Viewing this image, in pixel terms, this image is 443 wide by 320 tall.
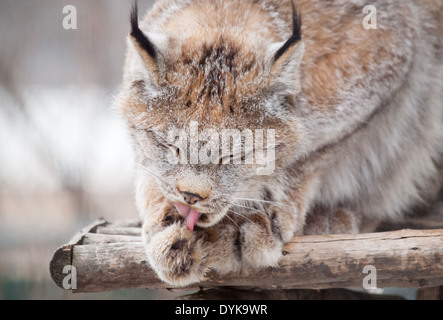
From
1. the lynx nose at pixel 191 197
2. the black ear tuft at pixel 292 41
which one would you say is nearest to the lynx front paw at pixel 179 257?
the lynx nose at pixel 191 197

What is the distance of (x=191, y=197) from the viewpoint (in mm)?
1942

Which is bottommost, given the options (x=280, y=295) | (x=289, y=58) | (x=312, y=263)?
(x=280, y=295)

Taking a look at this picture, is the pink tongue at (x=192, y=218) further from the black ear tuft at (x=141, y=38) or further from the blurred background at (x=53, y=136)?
the blurred background at (x=53, y=136)

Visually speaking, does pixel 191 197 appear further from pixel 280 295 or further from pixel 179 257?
pixel 280 295

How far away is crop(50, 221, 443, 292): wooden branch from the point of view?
220 centimetres

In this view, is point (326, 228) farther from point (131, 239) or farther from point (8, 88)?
point (8, 88)

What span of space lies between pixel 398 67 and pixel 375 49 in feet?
0.56

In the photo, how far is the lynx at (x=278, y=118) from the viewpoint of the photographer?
2.01 m

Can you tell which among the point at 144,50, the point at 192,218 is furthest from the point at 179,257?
the point at 144,50

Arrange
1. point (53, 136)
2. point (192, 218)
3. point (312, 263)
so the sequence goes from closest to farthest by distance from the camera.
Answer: point (192, 218) → point (312, 263) → point (53, 136)

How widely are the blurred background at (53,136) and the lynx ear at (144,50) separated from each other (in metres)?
2.31

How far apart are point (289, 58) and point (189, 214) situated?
738 millimetres

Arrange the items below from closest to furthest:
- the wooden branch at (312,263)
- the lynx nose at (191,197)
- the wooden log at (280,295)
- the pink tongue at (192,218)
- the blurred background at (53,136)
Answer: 1. the lynx nose at (191,197)
2. the pink tongue at (192,218)
3. the wooden branch at (312,263)
4. the wooden log at (280,295)
5. the blurred background at (53,136)

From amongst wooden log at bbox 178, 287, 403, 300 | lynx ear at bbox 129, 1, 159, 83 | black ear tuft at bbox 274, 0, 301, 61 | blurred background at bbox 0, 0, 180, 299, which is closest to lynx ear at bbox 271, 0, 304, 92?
black ear tuft at bbox 274, 0, 301, 61
